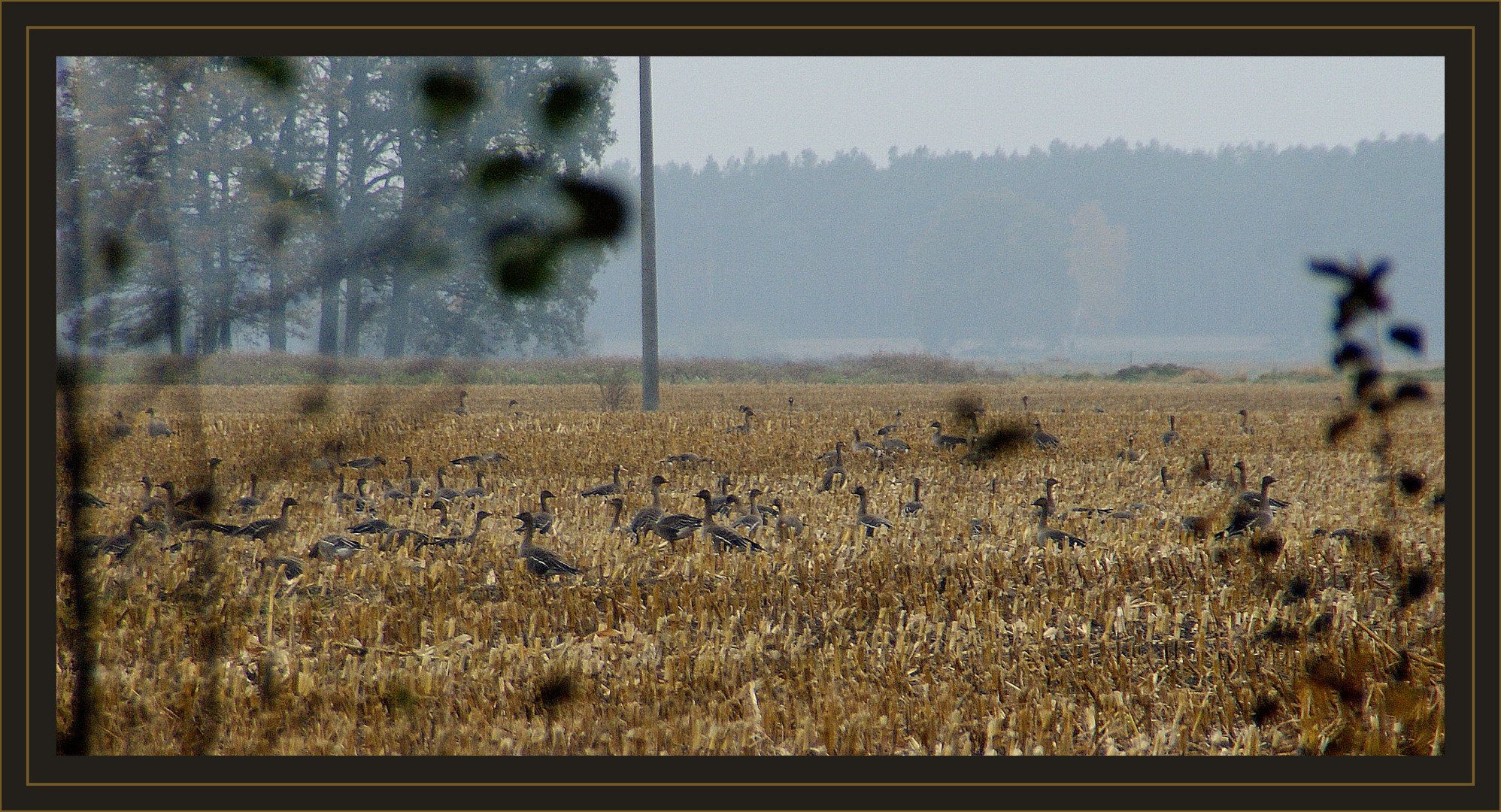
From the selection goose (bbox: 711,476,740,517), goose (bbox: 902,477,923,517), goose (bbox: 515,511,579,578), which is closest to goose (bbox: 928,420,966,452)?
goose (bbox: 902,477,923,517)

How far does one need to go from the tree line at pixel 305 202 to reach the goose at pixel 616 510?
597 cm

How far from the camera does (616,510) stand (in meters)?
8.16

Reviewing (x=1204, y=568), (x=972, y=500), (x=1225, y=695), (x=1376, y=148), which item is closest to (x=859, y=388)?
(x=972, y=500)

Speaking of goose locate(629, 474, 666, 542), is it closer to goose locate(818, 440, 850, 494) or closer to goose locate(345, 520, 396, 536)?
goose locate(345, 520, 396, 536)

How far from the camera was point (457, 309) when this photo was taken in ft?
5.45

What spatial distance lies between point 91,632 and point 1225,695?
387cm

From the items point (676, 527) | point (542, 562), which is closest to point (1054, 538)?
point (676, 527)

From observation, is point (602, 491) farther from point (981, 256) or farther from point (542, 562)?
point (981, 256)

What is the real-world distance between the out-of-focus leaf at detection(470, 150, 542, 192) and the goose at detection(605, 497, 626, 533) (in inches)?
237

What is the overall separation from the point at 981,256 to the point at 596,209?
11317cm

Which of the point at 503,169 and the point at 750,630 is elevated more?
the point at 503,169

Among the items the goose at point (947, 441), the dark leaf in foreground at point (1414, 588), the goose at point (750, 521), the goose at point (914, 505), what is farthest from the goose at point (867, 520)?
the dark leaf in foreground at point (1414, 588)

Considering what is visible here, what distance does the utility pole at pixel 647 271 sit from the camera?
65.2 ft

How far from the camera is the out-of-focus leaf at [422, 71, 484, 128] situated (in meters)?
1.44
